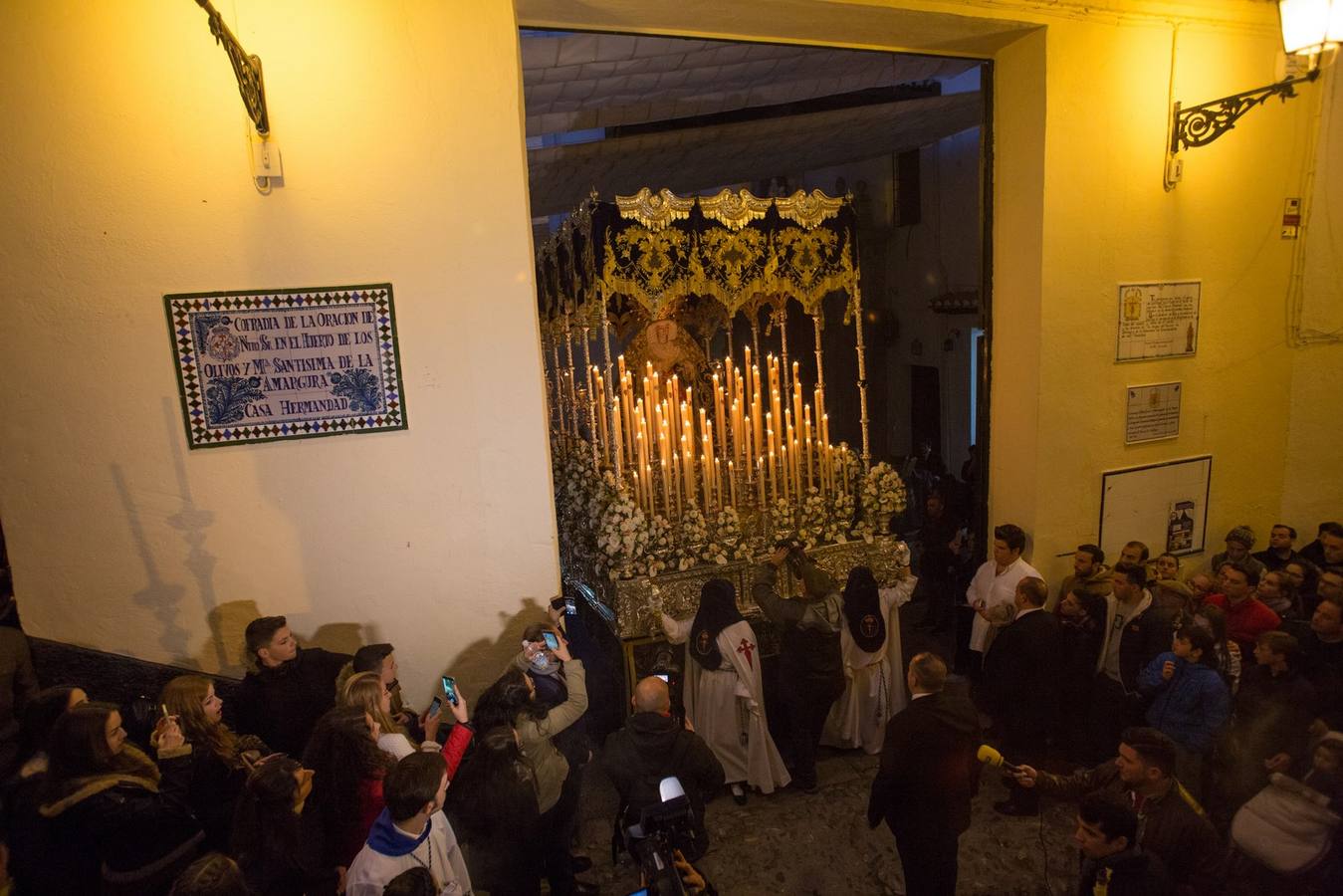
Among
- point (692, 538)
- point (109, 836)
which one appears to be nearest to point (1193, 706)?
point (692, 538)

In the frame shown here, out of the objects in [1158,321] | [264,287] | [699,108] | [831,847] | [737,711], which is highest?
[699,108]

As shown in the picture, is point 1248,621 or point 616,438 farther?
point 616,438

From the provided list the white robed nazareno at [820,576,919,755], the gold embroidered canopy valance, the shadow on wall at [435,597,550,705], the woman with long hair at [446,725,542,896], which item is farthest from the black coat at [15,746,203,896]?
the gold embroidered canopy valance

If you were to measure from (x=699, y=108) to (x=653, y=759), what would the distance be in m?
5.68

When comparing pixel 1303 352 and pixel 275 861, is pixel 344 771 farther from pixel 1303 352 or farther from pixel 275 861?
pixel 1303 352

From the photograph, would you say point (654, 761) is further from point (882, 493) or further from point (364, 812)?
point (882, 493)

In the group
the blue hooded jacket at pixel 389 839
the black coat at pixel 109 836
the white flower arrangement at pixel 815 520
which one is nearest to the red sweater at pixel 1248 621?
the white flower arrangement at pixel 815 520

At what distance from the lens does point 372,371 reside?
4094mm

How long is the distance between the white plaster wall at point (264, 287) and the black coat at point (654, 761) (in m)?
1.24

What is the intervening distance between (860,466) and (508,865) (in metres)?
3.95

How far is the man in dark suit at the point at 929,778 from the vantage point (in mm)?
3322

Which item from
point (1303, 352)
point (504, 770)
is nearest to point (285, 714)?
point (504, 770)

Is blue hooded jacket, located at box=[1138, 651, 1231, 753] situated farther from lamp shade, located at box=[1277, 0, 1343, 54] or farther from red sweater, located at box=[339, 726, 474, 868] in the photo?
red sweater, located at box=[339, 726, 474, 868]

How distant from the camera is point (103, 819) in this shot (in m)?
2.74
